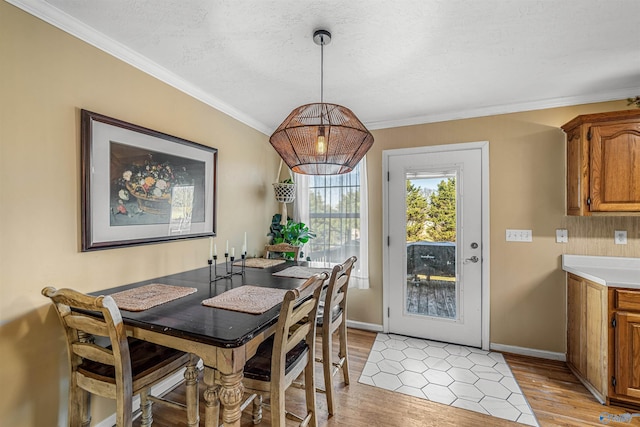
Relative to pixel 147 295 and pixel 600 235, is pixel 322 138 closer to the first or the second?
pixel 147 295

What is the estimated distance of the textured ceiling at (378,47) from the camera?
155 cm

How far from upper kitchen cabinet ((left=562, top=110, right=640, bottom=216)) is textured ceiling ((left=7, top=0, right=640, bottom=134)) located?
1.19 ft

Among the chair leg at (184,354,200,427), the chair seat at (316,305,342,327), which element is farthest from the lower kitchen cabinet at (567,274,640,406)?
the chair leg at (184,354,200,427)

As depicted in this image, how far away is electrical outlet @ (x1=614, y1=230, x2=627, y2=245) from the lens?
2.52m

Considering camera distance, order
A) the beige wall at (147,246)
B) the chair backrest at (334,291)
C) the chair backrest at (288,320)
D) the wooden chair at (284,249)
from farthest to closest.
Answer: the wooden chair at (284,249) → the chair backrest at (334,291) → the beige wall at (147,246) → the chair backrest at (288,320)

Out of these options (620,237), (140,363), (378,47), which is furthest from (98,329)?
(620,237)

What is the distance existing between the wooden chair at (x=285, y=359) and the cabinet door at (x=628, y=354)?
216 centimetres

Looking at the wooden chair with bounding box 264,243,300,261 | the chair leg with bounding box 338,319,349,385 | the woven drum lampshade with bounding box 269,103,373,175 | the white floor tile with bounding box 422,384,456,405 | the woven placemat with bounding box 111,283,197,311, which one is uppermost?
the woven drum lampshade with bounding box 269,103,373,175

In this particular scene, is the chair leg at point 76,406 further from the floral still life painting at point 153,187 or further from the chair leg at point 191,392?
the floral still life painting at point 153,187

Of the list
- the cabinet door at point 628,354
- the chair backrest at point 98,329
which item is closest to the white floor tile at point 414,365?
the cabinet door at point 628,354

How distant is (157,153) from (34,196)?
31.0 inches

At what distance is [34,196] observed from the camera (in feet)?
4.99

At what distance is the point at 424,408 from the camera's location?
2.04 metres

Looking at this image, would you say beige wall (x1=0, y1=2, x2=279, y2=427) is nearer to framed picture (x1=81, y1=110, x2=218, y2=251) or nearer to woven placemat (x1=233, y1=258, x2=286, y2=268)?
framed picture (x1=81, y1=110, x2=218, y2=251)
